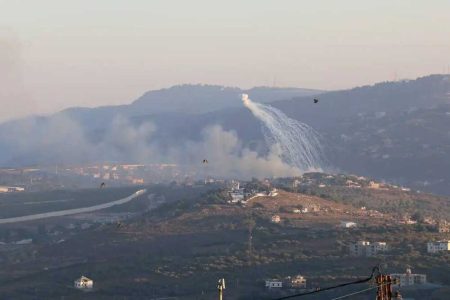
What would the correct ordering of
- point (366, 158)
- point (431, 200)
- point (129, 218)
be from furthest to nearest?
1. point (366, 158)
2. point (431, 200)
3. point (129, 218)

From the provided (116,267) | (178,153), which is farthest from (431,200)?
(178,153)

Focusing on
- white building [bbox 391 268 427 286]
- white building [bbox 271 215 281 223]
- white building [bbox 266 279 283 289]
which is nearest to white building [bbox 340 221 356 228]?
white building [bbox 271 215 281 223]

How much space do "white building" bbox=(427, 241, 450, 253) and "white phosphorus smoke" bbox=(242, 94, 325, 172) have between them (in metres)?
52.4

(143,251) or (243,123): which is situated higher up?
(243,123)

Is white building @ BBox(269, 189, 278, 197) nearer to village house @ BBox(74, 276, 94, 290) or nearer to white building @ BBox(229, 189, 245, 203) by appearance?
white building @ BBox(229, 189, 245, 203)

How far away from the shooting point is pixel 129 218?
113 m

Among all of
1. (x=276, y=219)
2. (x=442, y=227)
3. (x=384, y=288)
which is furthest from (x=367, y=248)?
(x=384, y=288)

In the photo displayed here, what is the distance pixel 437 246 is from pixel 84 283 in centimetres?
1793

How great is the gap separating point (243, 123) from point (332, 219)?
101054 millimetres

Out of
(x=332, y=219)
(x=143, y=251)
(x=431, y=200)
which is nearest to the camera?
(x=143, y=251)

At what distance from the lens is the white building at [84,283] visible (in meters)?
78.1

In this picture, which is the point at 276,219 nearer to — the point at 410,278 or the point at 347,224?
the point at 347,224

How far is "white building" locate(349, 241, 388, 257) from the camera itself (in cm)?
8275

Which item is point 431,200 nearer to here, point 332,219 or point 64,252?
point 332,219
